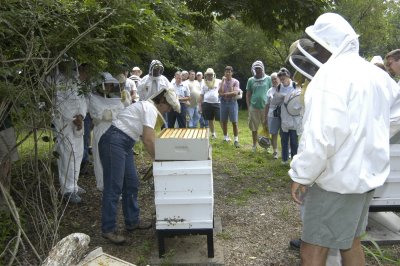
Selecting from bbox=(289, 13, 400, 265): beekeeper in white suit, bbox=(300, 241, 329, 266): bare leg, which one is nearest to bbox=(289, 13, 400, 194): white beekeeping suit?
bbox=(289, 13, 400, 265): beekeeper in white suit

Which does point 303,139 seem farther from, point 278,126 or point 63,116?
point 278,126

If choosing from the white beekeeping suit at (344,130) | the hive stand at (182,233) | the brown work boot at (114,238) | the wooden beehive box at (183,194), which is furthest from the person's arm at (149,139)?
the white beekeeping suit at (344,130)

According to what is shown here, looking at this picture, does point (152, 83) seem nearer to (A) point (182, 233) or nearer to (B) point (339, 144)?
(A) point (182, 233)

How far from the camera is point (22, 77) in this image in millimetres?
3738

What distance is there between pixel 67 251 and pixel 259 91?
6.75m

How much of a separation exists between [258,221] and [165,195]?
1815 millimetres

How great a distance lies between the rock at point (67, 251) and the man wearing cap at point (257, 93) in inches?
A: 252

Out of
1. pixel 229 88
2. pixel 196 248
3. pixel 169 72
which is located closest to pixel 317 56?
pixel 196 248

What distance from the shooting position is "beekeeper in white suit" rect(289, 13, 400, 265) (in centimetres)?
259

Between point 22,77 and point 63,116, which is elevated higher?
point 22,77

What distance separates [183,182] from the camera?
3947 millimetres

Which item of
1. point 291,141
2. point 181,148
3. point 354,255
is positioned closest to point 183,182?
point 181,148

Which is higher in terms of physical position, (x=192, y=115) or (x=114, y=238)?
(x=192, y=115)

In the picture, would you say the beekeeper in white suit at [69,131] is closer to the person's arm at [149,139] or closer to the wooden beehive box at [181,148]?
the person's arm at [149,139]
